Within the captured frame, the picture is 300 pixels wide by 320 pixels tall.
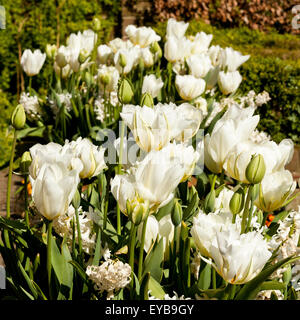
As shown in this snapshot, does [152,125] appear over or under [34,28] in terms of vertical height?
over

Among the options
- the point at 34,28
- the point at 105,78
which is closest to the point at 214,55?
the point at 105,78

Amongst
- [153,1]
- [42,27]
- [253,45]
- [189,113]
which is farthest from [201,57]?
[153,1]

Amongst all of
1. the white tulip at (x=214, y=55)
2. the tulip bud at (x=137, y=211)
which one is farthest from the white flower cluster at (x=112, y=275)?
the white tulip at (x=214, y=55)

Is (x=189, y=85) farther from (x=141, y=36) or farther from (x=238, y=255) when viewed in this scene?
(x=238, y=255)

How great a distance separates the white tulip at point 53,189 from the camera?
3.81ft

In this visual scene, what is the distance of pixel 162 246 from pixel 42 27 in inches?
179

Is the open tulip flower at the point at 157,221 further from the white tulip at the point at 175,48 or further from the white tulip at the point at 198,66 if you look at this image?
the white tulip at the point at 175,48

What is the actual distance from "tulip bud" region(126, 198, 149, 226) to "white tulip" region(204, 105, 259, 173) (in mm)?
308

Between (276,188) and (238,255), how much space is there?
32 centimetres

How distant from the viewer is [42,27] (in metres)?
5.49

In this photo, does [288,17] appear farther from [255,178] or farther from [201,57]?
[255,178]

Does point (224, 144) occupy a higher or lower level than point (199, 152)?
higher

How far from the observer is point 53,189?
1156mm

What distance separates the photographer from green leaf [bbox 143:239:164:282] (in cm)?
137
